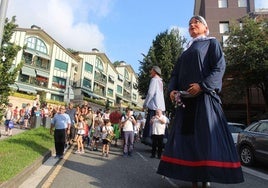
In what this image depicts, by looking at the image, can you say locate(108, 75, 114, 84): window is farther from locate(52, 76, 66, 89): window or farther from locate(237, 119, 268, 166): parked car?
locate(237, 119, 268, 166): parked car

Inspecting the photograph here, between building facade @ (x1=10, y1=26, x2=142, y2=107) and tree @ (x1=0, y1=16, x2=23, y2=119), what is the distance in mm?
27598

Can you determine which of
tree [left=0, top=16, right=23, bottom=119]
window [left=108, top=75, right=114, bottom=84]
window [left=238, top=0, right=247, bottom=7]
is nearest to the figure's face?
tree [left=0, top=16, right=23, bottom=119]

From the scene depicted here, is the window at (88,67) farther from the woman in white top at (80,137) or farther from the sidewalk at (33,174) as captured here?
the sidewalk at (33,174)

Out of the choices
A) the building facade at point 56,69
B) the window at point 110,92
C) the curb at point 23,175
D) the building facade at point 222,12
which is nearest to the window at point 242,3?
the building facade at point 222,12

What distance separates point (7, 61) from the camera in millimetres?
8398

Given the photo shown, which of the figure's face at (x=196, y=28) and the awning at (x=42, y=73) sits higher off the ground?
the awning at (x=42, y=73)

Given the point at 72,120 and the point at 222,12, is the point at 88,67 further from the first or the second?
the point at 72,120

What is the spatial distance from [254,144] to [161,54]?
22642 millimetres

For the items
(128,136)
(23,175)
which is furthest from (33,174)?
(128,136)

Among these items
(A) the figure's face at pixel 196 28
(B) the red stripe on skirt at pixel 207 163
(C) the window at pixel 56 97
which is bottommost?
(B) the red stripe on skirt at pixel 207 163

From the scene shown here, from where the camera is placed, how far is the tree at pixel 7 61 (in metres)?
8.37

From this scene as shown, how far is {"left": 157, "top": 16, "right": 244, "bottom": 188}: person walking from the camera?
3977mm

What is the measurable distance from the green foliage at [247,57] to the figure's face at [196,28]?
20868 mm

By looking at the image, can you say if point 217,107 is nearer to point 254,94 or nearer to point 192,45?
point 192,45
